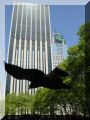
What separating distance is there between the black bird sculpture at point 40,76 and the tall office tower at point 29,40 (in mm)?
63591

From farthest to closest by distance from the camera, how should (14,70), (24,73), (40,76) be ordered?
(40,76), (24,73), (14,70)

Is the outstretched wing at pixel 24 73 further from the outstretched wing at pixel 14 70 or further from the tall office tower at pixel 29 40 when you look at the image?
the tall office tower at pixel 29 40

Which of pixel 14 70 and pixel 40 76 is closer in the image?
pixel 14 70

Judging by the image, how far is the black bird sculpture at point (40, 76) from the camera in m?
8.11

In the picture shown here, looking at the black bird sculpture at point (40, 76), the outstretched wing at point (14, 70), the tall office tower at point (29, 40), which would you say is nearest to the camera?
the outstretched wing at point (14, 70)

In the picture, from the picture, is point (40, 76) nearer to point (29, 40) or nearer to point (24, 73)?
point (24, 73)

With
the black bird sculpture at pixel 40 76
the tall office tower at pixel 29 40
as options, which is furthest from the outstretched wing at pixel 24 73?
the tall office tower at pixel 29 40

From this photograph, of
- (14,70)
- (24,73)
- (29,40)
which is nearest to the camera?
(14,70)

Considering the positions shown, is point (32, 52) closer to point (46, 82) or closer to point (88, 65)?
point (88, 65)

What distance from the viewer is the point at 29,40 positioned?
9356cm

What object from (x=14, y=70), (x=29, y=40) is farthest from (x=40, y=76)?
(x=29, y=40)

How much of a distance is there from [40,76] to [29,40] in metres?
84.0

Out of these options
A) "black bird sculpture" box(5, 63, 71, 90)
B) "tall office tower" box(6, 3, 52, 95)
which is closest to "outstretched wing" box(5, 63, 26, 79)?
"black bird sculpture" box(5, 63, 71, 90)

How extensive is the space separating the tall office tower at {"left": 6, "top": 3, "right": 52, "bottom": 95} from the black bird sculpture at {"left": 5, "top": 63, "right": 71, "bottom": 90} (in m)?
63.6
